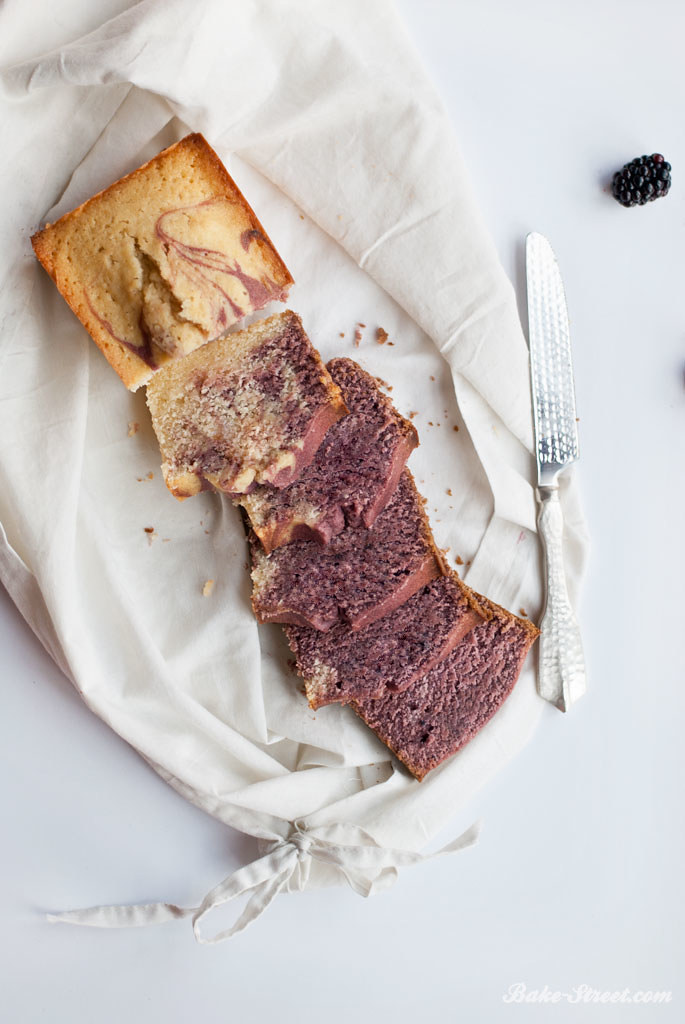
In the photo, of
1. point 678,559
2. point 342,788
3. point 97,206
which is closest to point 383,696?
point 342,788

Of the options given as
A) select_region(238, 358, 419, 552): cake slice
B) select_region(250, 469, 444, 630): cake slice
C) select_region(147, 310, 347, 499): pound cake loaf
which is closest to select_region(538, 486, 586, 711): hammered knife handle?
select_region(250, 469, 444, 630): cake slice

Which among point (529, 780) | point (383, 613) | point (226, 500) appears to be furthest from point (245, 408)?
point (529, 780)

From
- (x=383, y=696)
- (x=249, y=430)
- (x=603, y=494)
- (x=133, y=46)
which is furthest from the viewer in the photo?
(x=603, y=494)

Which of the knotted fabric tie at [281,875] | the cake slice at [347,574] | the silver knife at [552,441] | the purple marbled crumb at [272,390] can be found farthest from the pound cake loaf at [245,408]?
the knotted fabric tie at [281,875]

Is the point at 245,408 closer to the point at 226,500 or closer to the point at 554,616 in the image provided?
the point at 226,500

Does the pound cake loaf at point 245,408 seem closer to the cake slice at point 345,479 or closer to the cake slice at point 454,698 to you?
the cake slice at point 345,479

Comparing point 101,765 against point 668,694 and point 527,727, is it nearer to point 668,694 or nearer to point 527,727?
point 527,727
